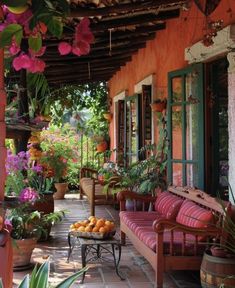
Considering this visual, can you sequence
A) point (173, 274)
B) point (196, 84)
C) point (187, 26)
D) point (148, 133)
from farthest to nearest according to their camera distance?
point (148, 133), point (187, 26), point (196, 84), point (173, 274)

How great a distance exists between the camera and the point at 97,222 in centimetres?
445

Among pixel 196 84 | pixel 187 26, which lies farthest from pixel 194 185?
pixel 187 26

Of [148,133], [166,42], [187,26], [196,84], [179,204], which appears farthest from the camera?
[148,133]

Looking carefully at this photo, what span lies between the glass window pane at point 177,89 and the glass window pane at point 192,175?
2.70ft

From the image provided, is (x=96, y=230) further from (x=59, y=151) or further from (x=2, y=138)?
(x=59, y=151)

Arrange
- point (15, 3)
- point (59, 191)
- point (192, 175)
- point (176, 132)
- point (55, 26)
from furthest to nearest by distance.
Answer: point (59, 191) → point (176, 132) → point (192, 175) → point (55, 26) → point (15, 3)

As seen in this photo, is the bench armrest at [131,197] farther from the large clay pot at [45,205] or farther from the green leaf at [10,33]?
the green leaf at [10,33]

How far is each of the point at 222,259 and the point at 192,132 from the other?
88.1 inches

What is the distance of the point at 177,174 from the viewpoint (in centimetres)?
588

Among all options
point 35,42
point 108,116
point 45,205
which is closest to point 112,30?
point 45,205

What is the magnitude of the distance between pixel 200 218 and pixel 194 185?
143 cm

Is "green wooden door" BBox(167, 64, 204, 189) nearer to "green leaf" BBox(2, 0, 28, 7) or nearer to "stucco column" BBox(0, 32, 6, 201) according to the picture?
"stucco column" BBox(0, 32, 6, 201)

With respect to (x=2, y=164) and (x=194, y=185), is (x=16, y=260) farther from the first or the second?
(x=2, y=164)

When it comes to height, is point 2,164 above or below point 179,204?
above
